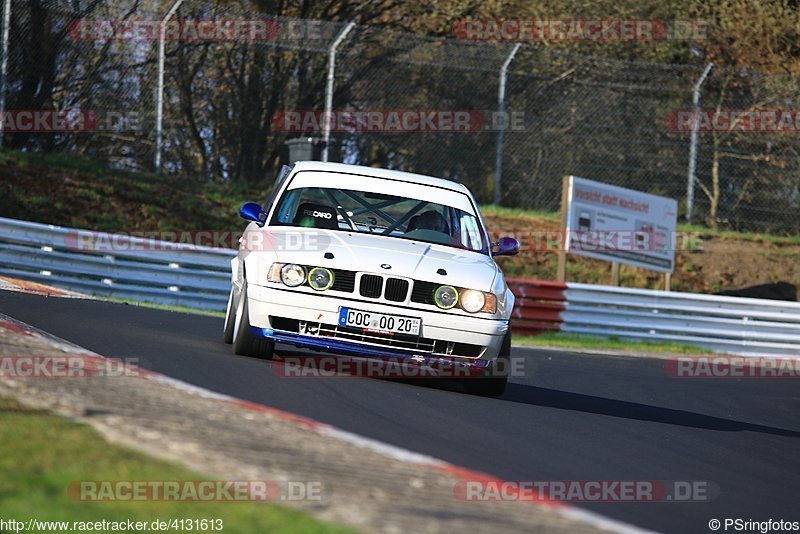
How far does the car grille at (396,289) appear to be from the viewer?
8.20m

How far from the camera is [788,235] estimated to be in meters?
24.0

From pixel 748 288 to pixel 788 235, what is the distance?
2149 mm

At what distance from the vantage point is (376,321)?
814cm

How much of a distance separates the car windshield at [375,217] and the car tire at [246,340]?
→ 88cm
